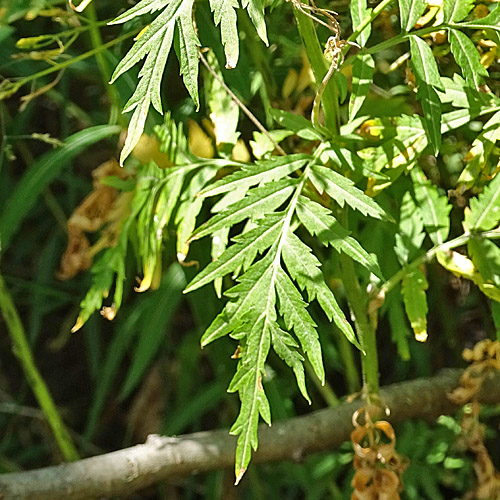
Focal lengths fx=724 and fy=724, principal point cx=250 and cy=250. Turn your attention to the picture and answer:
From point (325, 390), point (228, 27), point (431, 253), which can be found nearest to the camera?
point (228, 27)

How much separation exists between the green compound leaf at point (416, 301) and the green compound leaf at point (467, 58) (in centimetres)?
21

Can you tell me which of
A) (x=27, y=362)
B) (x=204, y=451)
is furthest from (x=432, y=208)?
(x=27, y=362)

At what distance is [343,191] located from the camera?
25.7 inches

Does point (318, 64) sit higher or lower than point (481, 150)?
higher

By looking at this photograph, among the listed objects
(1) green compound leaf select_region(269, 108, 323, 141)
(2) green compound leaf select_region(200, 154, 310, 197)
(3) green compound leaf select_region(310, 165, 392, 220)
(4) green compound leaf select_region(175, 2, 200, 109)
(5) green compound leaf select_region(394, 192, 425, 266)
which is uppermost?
(4) green compound leaf select_region(175, 2, 200, 109)

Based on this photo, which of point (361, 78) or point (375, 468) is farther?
point (375, 468)

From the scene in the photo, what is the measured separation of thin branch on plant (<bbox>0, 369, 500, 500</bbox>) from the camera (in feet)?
2.67

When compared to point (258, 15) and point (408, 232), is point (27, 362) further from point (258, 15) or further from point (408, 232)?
point (258, 15)

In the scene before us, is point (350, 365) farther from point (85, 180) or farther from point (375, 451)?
point (85, 180)

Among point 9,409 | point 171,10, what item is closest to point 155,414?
point 9,409

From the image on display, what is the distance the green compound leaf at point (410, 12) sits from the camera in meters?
0.65

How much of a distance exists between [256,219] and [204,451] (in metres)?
0.37

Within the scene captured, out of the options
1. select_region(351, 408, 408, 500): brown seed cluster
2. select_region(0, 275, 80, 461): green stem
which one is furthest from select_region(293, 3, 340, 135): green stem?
select_region(0, 275, 80, 461): green stem

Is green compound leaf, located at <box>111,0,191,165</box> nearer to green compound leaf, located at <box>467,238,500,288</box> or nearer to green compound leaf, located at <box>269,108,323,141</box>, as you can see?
green compound leaf, located at <box>269,108,323,141</box>
